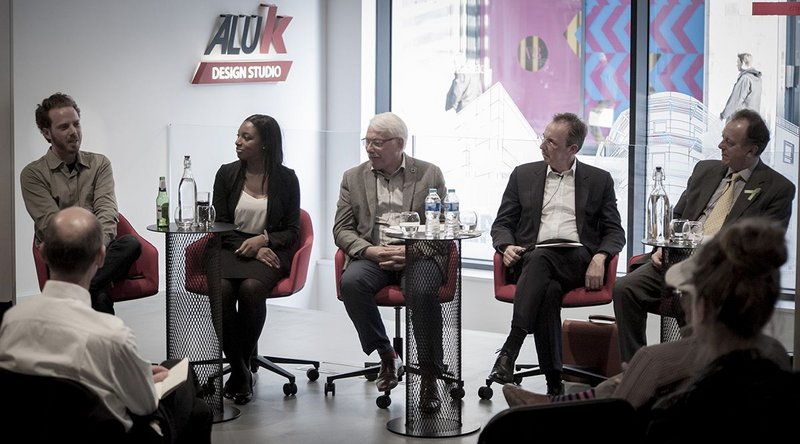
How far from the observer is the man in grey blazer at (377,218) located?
505 centimetres

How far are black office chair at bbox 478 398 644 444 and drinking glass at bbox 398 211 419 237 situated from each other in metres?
2.28

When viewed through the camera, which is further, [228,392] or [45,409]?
[228,392]

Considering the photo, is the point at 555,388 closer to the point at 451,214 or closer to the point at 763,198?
the point at 451,214

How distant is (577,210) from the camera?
5379mm

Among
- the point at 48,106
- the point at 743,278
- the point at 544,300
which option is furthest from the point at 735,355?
the point at 48,106

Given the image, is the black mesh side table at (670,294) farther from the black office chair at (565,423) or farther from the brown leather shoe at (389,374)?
the black office chair at (565,423)

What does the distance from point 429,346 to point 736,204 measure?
1.65 metres

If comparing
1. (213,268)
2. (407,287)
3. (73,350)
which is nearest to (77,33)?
(213,268)

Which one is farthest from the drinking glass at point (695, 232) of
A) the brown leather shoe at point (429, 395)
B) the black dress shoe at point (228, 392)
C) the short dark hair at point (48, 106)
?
the short dark hair at point (48, 106)

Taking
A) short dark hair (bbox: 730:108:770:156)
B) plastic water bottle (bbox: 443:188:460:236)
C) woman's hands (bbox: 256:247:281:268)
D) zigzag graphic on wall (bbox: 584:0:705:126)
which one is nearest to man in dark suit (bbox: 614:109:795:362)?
short dark hair (bbox: 730:108:770:156)

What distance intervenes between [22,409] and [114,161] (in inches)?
190

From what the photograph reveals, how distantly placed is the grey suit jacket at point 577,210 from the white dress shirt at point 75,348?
2.94m

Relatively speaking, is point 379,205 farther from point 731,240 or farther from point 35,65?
point 731,240

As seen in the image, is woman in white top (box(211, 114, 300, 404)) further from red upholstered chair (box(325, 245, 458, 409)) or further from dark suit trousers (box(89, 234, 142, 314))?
dark suit trousers (box(89, 234, 142, 314))
